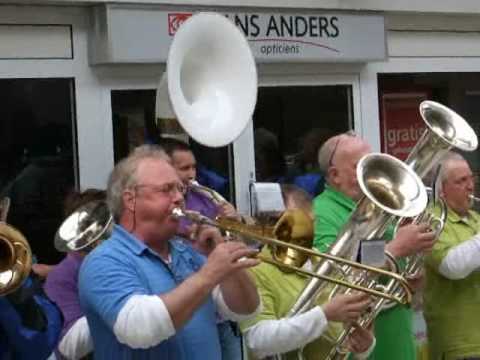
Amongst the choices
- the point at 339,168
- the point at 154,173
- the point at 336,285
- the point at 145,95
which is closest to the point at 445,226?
the point at 339,168

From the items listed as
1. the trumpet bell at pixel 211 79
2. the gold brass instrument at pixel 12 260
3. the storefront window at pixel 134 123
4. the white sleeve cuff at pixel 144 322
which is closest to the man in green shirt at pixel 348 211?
the trumpet bell at pixel 211 79

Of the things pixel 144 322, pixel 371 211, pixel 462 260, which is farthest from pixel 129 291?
pixel 462 260

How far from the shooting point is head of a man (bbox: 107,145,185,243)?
11.4 ft

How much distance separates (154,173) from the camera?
11.5ft

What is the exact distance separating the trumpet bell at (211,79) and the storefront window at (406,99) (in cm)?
219

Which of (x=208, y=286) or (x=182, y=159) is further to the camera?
(x=182, y=159)

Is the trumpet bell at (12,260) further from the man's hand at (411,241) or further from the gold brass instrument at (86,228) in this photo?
the man's hand at (411,241)

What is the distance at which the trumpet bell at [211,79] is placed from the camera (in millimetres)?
4230

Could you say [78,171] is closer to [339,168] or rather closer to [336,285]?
[339,168]

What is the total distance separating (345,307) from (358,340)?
284 millimetres

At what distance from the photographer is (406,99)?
6840mm

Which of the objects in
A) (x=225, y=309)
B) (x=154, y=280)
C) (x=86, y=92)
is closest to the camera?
(x=154, y=280)

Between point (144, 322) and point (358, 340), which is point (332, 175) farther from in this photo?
point (144, 322)

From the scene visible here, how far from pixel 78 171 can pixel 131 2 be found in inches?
34.7
